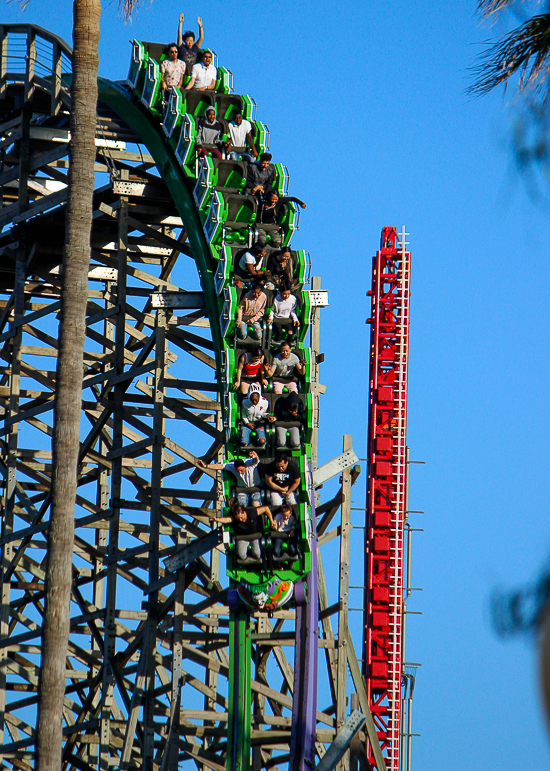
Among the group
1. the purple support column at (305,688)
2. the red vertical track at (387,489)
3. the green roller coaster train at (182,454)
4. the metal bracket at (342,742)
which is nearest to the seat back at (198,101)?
the green roller coaster train at (182,454)

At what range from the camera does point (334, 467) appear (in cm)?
1348

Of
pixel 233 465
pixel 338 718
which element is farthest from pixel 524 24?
pixel 338 718

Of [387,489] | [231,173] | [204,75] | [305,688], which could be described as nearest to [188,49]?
[204,75]

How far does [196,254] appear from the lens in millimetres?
15102

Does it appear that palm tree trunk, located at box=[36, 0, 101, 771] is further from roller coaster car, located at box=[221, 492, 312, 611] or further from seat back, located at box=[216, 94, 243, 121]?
seat back, located at box=[216, 94, 243, 121]

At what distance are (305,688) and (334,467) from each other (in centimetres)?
257

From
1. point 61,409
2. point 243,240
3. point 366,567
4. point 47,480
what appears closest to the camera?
point 61,409

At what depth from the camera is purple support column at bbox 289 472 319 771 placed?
12000 millimetres

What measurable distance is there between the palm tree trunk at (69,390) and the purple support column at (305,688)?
2765mm

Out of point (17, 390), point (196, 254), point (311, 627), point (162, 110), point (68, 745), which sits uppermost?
point (162, 110)

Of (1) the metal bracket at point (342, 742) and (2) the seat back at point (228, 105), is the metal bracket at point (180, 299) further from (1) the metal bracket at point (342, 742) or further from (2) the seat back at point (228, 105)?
(1) the metal bracket at point (342, 742)

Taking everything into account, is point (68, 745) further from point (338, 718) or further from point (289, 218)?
point (289, 218)

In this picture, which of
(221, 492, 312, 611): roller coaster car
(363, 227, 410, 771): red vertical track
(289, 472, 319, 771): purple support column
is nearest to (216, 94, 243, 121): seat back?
(221, 492, 312, 611): roller coaster car

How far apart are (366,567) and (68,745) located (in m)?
9.26
